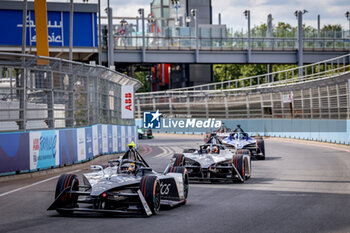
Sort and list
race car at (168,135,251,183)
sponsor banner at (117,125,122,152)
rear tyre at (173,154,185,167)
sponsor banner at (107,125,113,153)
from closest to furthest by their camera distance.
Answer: race car at (168,135,251,183)
rear tyre at (173,154,185,167)
sponsor banner at (107,125,113,153)
sponsor banner at (117,125,122,152)

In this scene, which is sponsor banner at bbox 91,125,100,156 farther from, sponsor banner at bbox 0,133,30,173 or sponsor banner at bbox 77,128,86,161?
sponsor banner at bbox 0,133,30,173

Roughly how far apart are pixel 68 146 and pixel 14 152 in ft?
10.3

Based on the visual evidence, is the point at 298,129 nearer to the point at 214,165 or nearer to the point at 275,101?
the point at 275,101

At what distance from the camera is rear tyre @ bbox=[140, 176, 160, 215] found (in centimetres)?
1002

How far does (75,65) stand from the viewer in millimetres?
21391

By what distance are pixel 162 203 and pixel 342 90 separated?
2565cm

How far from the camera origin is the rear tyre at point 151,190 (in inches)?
395

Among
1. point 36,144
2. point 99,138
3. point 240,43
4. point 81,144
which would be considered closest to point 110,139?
point 99,138

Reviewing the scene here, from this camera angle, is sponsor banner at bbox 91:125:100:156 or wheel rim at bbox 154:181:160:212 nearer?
wheel rim at bbox 154:181:160:212

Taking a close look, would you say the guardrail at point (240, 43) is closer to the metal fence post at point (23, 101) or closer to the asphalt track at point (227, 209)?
the metal fence post at point (23, 101)

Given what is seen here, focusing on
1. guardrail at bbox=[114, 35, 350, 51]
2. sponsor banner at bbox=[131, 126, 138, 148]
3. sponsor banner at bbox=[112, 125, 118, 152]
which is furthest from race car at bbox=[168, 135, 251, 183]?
guardrail at bbox=[114, 35, 350, 51]

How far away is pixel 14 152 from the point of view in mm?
17375

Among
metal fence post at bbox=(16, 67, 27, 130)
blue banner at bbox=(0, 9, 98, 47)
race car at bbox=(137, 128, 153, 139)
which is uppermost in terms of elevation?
blue banner at bbox=(0, 9, 98, 47)

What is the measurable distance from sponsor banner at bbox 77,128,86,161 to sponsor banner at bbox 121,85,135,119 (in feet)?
26.4
